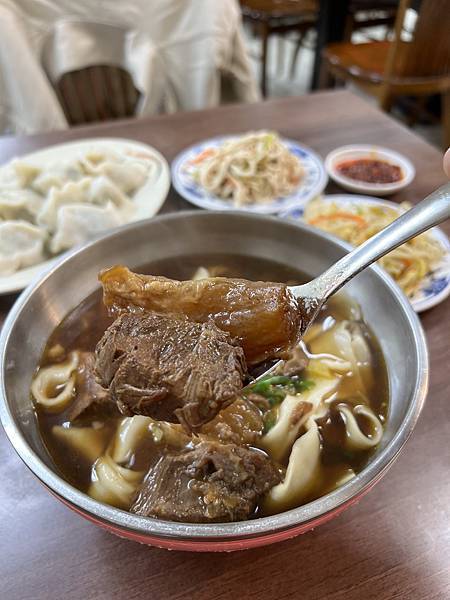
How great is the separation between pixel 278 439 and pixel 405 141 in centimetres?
200

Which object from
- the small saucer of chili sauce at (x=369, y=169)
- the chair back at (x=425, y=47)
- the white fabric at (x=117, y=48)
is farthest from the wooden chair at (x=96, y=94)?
the chair back at (x=425, y=47)

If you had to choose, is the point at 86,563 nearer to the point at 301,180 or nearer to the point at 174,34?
the point at 301,180

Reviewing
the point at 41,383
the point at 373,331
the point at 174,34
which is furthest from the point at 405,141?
the point at 41,383

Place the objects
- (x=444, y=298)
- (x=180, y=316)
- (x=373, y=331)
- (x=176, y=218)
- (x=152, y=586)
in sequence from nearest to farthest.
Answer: (x=152, y=586) < (x=180, y=316) < (x=373, y=331) < (x=176, y=218) < (x=444, y=298)

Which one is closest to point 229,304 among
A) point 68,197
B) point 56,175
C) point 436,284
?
point 436,284

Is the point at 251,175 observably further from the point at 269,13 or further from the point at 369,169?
the point at 269,13

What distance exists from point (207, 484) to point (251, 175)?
157 cm

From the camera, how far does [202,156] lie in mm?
2455

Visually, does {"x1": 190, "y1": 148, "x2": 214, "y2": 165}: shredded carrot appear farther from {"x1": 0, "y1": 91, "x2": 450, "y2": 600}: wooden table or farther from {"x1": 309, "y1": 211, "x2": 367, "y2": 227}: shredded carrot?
{"x1": 0, "y1": 91, "x2": 450, "y2": 600}: wooden table

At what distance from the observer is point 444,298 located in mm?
1637

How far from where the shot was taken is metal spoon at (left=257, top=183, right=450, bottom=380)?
1078 mm

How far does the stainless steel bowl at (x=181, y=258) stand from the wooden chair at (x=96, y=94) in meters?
2.68

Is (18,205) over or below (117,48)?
below

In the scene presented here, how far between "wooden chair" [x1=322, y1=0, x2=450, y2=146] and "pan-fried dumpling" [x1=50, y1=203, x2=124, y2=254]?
3.24m
